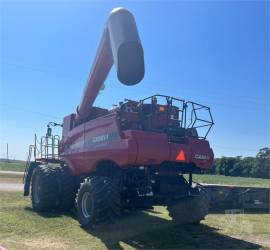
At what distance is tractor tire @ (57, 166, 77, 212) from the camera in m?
11.6

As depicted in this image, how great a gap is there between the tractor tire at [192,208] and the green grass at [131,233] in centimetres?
25

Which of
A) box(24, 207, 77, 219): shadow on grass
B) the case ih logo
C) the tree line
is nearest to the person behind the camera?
the case ih logo

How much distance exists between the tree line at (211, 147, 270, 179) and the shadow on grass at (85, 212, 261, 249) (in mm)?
62722

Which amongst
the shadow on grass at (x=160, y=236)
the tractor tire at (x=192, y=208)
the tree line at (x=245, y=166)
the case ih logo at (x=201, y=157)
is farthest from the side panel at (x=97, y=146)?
the tree line at (x=245, y=166)

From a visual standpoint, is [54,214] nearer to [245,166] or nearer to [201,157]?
[201,157]

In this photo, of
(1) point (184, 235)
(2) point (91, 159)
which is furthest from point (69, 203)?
(1) point (184, 235)

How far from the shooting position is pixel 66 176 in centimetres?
1179

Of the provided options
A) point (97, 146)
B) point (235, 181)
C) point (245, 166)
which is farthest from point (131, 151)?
point (245, 166)

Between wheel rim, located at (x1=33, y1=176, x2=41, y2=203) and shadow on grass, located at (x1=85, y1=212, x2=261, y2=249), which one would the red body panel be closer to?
shadow on grass, located at (x1=85, y1=212, x2=261, y2=249)

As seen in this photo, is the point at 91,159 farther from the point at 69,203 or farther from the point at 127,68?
the point at 127,68

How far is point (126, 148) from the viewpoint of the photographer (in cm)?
852

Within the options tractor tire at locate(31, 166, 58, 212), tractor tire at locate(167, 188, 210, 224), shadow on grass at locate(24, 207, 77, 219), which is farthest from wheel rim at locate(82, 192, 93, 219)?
tractor tire at locate(31, 166, 58, 212)

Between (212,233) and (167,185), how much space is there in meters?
1.44

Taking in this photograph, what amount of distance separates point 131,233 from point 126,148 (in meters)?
1.92
